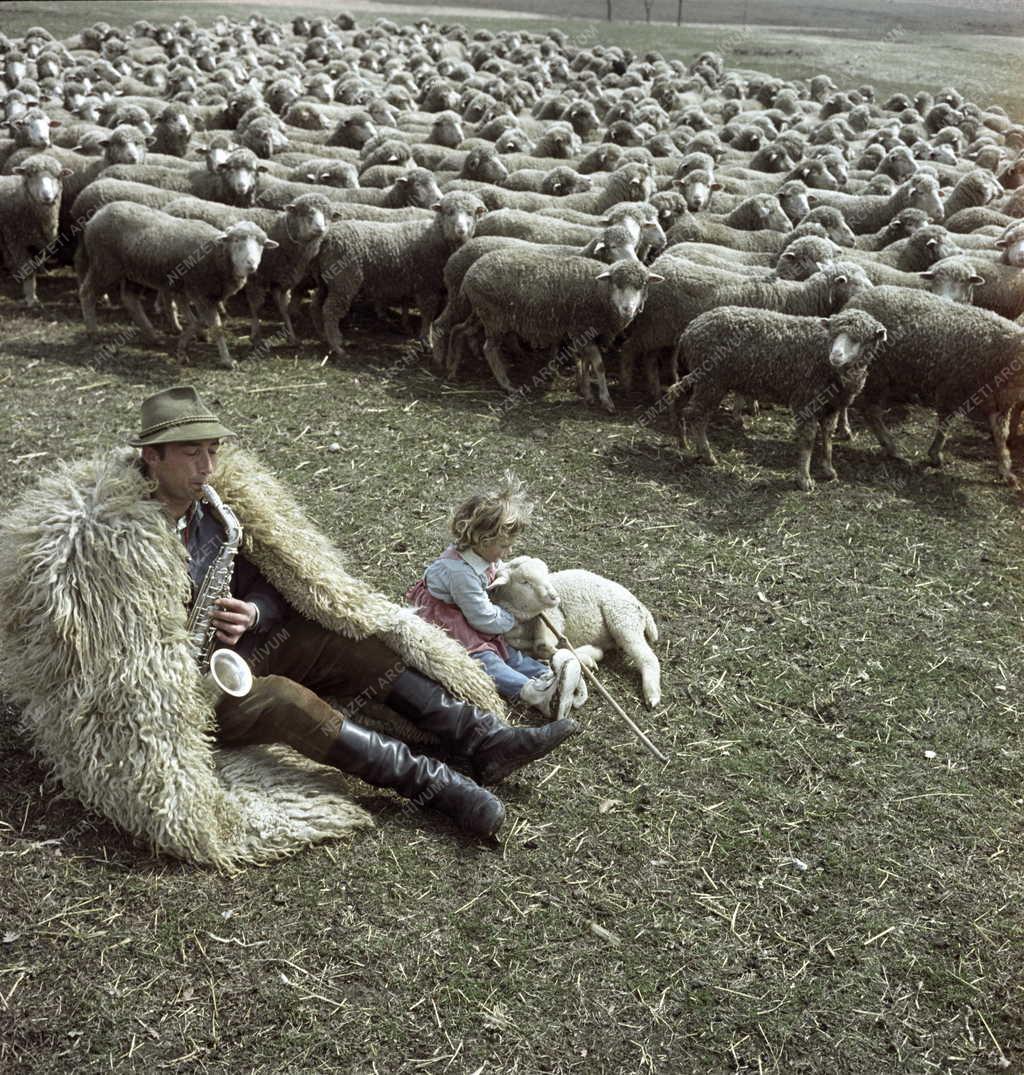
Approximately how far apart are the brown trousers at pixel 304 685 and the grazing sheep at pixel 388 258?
5500mm

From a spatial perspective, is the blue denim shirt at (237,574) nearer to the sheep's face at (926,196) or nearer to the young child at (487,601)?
the young child at (487,601)

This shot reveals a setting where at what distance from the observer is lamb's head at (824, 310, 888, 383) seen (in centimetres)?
709

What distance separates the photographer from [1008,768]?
15.1 ft

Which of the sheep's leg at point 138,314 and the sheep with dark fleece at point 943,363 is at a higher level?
the sheep with dark fleece at point 943,363

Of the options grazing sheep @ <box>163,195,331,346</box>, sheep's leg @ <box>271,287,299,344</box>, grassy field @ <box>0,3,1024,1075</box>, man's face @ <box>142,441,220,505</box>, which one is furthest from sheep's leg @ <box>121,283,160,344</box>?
man's face @ <box>142,441,220,505</box>

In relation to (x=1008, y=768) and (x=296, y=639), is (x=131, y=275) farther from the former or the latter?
(x=1008, y=768)

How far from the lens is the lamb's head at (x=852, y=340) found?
7.09m

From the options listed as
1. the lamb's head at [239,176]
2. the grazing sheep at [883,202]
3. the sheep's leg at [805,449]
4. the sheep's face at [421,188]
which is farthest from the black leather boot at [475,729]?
the grazing sheep at [883,202]

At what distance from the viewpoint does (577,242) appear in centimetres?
955

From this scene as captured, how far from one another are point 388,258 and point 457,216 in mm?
703

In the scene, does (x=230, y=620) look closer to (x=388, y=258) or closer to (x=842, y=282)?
(x=842, y=282)

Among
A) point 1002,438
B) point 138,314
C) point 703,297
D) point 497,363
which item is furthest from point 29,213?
point 1002,438

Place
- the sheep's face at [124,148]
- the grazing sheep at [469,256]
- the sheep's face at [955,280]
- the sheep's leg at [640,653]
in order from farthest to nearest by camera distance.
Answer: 1. the sheep's face at [124,148]
2. the grazing sheep at [469,256]
3. the sheep's face at [955,280]
4. the sheep's leg at [640,653]

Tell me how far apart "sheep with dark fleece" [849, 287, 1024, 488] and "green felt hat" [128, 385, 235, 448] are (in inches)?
217
